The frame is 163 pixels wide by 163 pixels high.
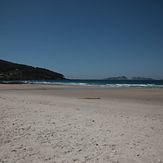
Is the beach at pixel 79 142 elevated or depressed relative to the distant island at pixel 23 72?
depressed

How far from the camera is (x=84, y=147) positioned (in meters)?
5.02

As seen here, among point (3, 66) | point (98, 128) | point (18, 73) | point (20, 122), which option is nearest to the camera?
Answer: point (98, 128)

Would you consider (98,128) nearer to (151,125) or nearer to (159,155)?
(151,125)

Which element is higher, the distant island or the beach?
the distant island

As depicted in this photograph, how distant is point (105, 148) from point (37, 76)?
11918 centimetres

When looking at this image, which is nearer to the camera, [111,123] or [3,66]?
[111,123]

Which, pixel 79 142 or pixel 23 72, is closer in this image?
pixel 79 142

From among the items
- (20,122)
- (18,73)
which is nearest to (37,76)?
(18,73)

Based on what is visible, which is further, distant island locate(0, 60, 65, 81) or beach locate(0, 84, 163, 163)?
distant island locate(0, 60, 65, 81)

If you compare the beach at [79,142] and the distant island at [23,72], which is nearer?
the beach at [79,142]

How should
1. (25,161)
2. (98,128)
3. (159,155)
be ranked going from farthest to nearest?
(98,128) < (159,155) < (25,161)

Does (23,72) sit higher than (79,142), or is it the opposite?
(23,72)

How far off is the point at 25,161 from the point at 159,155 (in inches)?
110

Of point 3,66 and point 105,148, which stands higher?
point 3,66
